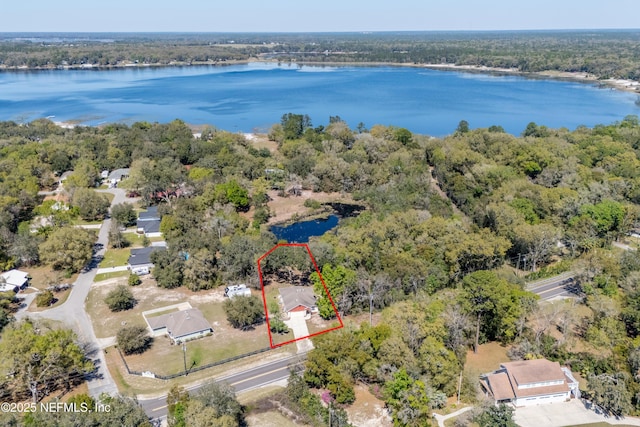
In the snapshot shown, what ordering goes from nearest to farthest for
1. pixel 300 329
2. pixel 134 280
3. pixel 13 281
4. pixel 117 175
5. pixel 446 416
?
pixel 446 416 → pixel 300 329 → pixel 13 281 → pixel 134 280 → pixel 117 175

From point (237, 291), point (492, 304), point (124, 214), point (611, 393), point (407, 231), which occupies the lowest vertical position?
point (237, 291)

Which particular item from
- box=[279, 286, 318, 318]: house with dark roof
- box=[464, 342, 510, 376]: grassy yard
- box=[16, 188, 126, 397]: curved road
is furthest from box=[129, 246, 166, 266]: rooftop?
box=[464, 342, 510, 376]: grassy yard

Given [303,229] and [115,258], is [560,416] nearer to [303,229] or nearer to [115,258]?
[303,229]

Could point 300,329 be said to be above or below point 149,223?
below

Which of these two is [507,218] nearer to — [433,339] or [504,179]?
[504,179]

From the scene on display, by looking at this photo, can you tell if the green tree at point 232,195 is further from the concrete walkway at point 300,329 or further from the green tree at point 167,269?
the concrete walkway at point 300,329

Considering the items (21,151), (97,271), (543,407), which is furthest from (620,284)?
(21,151)

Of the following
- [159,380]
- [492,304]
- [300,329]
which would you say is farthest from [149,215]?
[492,304]
